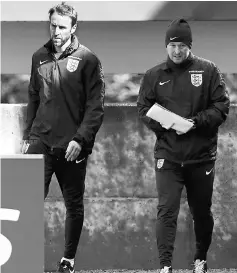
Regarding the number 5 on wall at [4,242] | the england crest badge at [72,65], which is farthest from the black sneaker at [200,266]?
the number 5 on wall at [4,242]

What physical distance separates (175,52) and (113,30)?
3155mm

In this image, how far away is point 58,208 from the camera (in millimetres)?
7062

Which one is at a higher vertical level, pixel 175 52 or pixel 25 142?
pixel 175 52

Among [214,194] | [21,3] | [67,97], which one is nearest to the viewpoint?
[67,97]

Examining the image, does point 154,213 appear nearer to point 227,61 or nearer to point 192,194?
point 192,194

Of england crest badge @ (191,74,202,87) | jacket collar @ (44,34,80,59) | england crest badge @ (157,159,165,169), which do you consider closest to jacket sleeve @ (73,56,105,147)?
jacket collar @ (44,34,80,59)

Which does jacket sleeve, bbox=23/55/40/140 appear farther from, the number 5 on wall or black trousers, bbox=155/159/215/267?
the number 5 on wall

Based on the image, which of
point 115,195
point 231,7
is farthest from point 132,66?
point 115,195

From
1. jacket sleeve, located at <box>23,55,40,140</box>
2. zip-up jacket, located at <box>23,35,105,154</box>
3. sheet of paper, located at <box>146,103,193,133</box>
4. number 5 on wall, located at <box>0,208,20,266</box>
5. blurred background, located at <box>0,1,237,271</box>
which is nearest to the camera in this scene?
number 5 on wall, located at <box>0,208,20,266</box>

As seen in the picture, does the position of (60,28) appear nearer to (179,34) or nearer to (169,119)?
(179,34)

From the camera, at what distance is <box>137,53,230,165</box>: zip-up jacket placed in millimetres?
6156

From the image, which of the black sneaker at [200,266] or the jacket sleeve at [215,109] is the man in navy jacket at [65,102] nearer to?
the jacket sleeve at [215,109]

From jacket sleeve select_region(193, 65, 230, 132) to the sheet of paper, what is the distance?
87 millimetres

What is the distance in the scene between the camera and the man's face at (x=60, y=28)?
614cm
